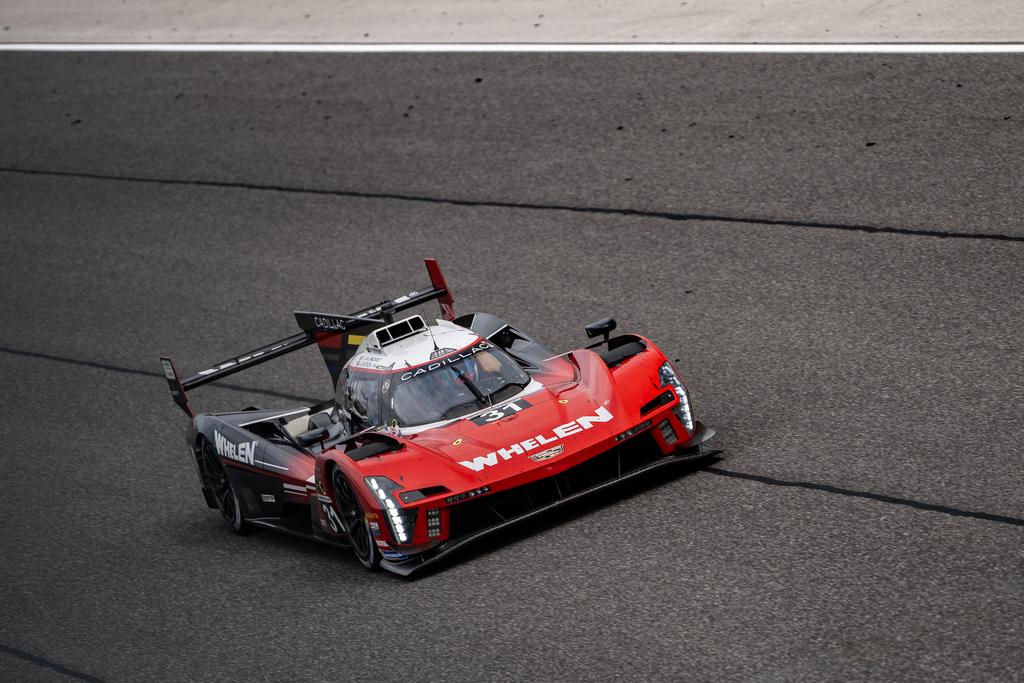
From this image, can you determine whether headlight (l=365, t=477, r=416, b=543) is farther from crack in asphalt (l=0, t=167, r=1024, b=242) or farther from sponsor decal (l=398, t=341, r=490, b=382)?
crack in asphalt (l=0, t=167, r=1024, b=242)

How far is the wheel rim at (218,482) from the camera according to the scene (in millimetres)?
10125

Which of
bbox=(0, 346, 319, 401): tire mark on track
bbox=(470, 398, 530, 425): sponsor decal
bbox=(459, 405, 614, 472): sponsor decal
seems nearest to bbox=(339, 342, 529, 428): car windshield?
bbox=(470, 398, 530, 425): sponsor decal

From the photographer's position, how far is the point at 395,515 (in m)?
7.86

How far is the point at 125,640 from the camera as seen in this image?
330 inches

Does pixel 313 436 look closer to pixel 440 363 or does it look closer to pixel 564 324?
pixel 440 363

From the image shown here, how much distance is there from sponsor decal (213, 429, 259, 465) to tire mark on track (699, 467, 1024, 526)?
3.24m

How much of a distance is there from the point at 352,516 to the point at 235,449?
167 centimetres

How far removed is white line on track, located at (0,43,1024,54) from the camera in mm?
14961

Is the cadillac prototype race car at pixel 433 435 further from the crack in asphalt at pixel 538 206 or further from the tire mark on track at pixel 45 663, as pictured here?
the crack in asphalt at pixel 538 206

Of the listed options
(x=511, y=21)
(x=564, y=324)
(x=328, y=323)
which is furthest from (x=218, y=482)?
(x=511, y=21)

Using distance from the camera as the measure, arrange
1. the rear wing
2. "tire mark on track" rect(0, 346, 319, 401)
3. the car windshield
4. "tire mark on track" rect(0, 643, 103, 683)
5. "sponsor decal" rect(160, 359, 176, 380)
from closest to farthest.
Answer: "tire mark on track" rect(0, 643, 103, 683), the car windshield, the rear wing, "sponsor decal" rect(160, 359, 176, 380), "tire mark on track" rect(0, 346, 319, 401)

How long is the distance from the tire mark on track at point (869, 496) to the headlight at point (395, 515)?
2059 millimetres

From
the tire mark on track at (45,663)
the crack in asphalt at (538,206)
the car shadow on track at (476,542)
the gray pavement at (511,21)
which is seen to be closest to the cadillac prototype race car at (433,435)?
the car shadow on track at (476,542)

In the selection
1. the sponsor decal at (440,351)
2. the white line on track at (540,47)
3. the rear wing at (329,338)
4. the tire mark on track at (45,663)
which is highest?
the white line on track at (540,47)
